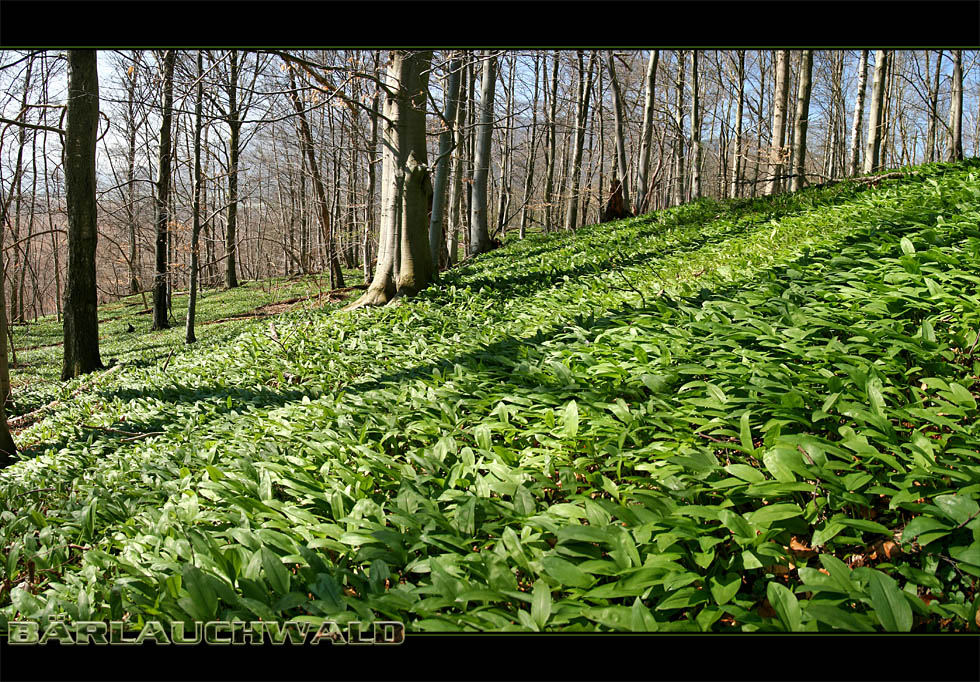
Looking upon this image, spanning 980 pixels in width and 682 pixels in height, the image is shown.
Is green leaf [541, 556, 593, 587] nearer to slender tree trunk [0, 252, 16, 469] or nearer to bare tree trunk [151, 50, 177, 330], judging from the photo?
slender tree trunk [0, 252, 16, 469]

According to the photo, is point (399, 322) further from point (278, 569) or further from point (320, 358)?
point (278, 569)

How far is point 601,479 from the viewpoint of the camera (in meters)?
1.90

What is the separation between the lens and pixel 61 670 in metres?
1.27

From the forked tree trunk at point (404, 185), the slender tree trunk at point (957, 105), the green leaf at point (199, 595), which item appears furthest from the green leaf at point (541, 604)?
the slender tree trunk at point (957, 105)

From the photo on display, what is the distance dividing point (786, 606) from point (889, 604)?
22cm

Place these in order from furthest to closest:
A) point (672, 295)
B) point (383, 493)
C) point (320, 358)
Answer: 1. point (320, 358)
2. point (672, 295)
3. point (383, 493)

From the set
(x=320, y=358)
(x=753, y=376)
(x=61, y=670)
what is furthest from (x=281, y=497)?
(x=320, y=358)

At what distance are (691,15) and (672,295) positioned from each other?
2.41 meters

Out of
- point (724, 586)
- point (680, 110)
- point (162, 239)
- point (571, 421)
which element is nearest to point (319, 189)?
point (162, 239)

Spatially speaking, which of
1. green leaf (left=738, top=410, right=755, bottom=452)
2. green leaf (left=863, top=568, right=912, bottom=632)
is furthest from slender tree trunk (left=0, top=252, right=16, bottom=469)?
green leaf (left=863, top=568, right=912, bottom=632)

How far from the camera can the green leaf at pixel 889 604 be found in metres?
1.19

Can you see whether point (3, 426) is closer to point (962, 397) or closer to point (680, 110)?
point (962, 397)

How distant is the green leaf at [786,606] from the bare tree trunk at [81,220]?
32.1ft

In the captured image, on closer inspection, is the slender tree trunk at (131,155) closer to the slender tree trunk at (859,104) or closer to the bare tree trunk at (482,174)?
the bare tree trunk at (482,174)
